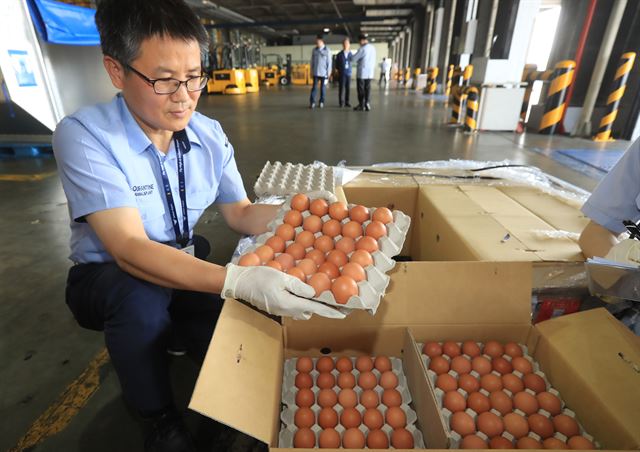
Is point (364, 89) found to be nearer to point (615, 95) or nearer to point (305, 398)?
point (615, 95)

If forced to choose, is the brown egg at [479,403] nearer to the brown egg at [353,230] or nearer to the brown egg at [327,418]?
the brown egg at [327,418]

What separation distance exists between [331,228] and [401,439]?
782 millimetres

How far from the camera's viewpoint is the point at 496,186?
2232 mm

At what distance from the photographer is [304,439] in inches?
44.3

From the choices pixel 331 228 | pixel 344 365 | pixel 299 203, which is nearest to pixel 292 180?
pixel 299 203

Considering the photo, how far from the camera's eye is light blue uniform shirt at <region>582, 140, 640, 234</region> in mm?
1245

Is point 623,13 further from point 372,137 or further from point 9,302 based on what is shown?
point 9,302

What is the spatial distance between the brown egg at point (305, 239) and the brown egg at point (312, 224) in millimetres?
38

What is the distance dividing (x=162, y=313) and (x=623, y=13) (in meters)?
7.82

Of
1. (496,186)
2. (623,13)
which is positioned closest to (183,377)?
(496,186)

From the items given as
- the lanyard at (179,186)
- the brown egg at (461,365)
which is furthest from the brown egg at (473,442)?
the lanyard at (179,186)

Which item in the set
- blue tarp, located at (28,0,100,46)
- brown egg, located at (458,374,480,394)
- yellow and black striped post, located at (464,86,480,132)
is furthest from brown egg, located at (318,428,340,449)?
yellow and black striped post, located at (464,86,480,132)

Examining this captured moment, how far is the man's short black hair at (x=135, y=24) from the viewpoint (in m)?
1.00

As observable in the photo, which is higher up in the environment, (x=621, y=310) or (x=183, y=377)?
(x=621, y=310)
